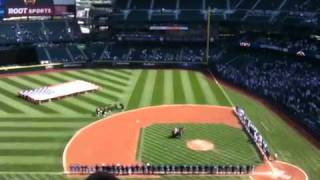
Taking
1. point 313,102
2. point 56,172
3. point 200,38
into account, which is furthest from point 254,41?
point 56,172

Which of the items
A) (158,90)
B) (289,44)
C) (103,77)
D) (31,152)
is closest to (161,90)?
(158,90)

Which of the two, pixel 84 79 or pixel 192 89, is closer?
pixel 192 89

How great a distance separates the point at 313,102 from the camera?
45312 mm

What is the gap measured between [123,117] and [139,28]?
3546cm

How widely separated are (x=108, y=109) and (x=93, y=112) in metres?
1.45

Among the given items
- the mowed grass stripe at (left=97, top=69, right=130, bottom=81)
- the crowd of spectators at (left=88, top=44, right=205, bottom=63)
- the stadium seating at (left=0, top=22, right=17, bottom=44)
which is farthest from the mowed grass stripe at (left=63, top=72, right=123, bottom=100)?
the stadium seating at (left=0, top=22, right=17, bottom=44)

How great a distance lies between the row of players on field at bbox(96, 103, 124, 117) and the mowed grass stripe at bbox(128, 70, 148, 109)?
111 cm

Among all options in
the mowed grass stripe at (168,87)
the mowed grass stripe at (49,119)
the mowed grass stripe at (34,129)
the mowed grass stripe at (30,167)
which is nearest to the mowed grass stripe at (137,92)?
the mowed grass stripe at (168,87)

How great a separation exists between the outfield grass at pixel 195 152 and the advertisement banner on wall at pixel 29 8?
41746 mm

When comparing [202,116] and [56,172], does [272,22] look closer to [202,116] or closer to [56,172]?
[202,116]

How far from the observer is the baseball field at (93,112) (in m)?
33.4

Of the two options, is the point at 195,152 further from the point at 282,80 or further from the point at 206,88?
the point at 282,80

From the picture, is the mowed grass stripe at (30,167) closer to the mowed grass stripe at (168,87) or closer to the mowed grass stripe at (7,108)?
the mowed grass stripe at (7,108)

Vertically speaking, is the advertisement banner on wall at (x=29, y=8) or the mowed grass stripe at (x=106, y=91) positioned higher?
the advertisement banner on wall at (x=29, y=8)
